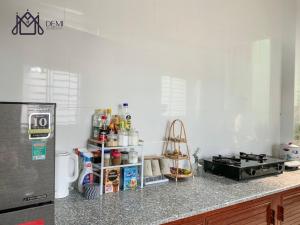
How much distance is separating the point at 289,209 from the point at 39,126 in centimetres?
172

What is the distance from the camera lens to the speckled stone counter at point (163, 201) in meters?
1.22

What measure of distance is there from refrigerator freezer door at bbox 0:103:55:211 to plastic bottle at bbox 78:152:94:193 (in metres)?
0.61

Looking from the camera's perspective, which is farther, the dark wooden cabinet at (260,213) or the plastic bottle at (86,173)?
the plastic bottle at (86,173)

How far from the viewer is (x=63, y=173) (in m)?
1.46

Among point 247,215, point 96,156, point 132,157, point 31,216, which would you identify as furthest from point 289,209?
point 31,216

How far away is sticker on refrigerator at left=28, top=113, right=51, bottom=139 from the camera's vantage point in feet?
2.95

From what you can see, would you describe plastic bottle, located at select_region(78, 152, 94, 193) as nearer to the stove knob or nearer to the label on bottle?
the label on bottle

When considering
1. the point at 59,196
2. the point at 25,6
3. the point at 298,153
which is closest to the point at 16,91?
the point at 25,6

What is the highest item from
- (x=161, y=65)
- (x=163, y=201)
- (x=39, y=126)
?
(x=161, y=65)

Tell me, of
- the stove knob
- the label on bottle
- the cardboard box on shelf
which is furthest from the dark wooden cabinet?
the label on bottle

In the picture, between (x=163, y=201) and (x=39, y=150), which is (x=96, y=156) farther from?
(x=39, y=150)

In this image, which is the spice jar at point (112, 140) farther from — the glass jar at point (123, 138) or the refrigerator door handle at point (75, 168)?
the refrigerator door handle at point (75, 168)

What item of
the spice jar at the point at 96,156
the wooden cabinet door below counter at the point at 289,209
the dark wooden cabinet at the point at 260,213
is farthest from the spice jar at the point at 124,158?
the wooden cabinet door below counter at the point at 289,209

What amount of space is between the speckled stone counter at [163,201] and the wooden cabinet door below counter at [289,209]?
0.25 ft
